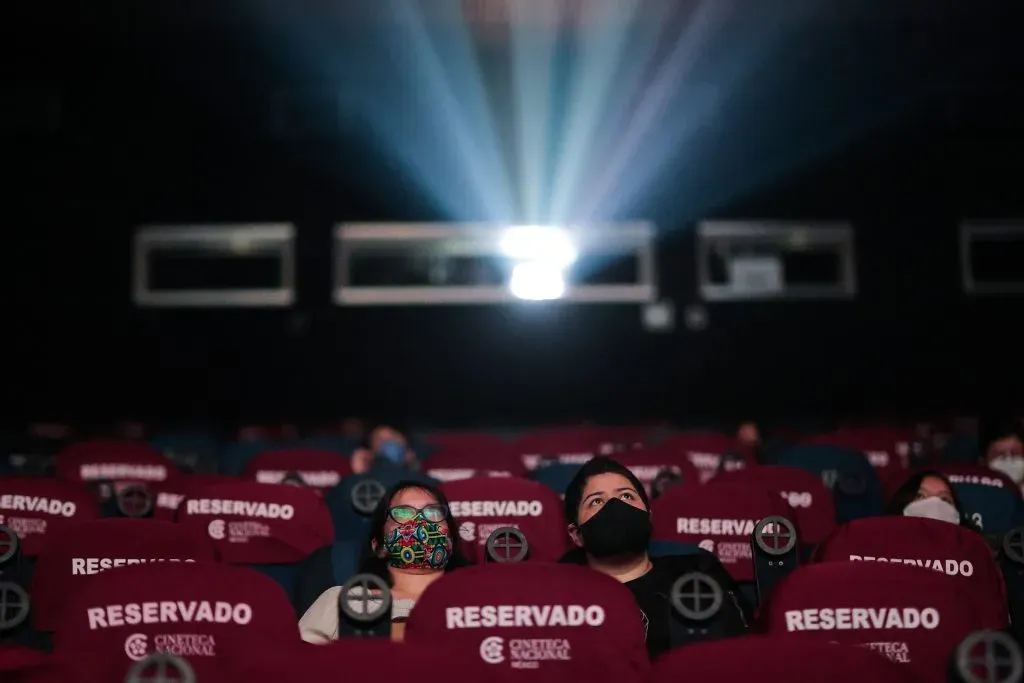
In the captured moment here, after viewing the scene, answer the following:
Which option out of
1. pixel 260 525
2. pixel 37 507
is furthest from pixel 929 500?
pixel 37 507

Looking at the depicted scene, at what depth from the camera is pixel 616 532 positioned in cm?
340

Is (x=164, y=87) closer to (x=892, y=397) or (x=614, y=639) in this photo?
(x=892, y=397)

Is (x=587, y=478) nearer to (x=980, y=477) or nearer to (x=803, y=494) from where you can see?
(x=803, y=494)

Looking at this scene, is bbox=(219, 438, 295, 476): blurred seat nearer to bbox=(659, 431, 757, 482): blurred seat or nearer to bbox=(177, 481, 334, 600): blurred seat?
bbox=(659, 431, 757, 482): blurred seat

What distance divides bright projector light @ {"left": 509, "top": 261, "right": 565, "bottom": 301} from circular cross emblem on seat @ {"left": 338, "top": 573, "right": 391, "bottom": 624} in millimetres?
8587

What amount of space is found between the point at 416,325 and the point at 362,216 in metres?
1.20

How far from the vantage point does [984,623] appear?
9.06 feet

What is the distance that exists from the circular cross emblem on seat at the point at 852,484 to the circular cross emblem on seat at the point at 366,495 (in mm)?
2007

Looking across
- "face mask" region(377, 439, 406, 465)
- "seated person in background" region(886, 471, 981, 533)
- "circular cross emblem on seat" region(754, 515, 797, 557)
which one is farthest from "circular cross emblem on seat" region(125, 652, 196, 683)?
"face mask" region(377, 439, 406, 465)

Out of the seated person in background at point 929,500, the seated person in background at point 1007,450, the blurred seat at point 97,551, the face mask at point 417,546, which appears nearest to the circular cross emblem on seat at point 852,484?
the seated person in background at point 929,500

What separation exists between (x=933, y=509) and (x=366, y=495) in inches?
84.6

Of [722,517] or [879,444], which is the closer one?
[722,517]

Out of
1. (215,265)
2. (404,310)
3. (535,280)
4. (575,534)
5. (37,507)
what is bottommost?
(575,534)

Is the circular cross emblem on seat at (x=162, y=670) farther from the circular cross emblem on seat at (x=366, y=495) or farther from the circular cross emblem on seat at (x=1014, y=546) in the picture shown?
the circular cross emblem on seat at (x=1014, y=546)
